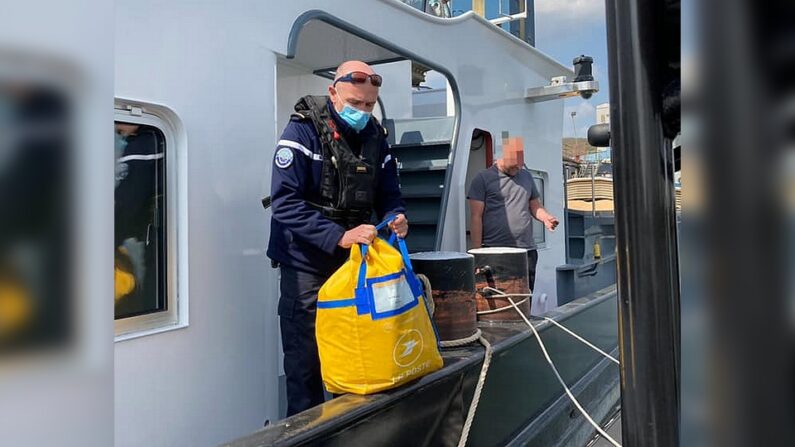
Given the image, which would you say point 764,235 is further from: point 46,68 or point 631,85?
point 46,68

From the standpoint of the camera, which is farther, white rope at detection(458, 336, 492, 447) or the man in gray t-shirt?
the man in gray t-shirt

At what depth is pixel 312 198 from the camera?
2.72 m

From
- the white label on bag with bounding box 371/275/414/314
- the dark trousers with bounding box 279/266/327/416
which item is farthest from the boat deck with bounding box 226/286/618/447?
the dark trousers with bounding box 279/266/327/416

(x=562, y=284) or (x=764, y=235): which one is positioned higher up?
(x=764, y=235)

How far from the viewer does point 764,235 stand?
0.40 meters

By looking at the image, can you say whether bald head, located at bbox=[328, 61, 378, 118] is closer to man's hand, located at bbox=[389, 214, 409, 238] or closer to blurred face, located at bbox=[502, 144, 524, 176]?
man's hand, located at bbox=[389, 214, 409, 238]

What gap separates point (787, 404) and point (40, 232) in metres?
0.82

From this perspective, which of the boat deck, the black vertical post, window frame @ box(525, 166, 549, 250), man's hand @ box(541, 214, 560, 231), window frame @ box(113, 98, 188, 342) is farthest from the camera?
window frame @ box(525, 166, 549, 250)

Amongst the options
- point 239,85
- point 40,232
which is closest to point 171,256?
point 239,85

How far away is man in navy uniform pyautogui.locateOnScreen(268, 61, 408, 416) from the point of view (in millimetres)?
2564

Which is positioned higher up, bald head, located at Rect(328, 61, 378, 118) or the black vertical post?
bald head, located at Rect(328, 61, 378, 118)

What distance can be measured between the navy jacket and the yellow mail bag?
278mm

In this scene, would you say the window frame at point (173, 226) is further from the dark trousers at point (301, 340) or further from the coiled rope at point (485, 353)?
the coiled rope at point (485, 353)

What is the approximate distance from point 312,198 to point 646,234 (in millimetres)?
1856
